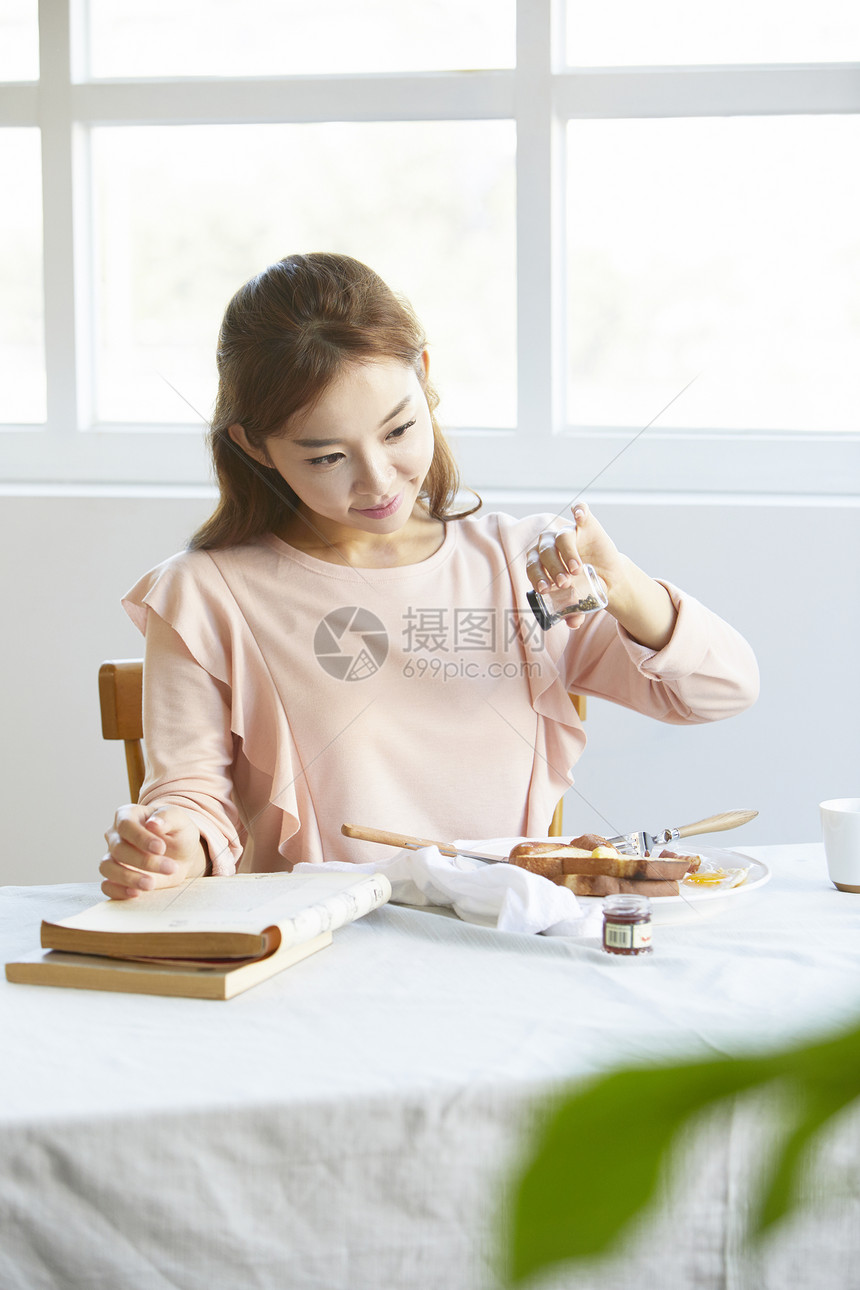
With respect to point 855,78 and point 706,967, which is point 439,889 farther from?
point 855,78

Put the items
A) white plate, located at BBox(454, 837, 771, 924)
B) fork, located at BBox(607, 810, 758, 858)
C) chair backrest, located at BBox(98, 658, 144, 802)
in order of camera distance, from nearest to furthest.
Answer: white plate, located at BBox(454, 837, 771, 924) < fork, located at BBox(607, 810, 758, 858) < chair backrest, located at BBox(98, 658, 144, 802)

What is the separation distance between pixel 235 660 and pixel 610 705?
87cm

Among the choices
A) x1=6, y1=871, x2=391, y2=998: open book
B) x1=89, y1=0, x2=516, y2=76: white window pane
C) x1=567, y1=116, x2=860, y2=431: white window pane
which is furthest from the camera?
x1=89, y1=0, x2=516, y2=76: white window pane

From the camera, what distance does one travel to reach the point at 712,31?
6.42 ft

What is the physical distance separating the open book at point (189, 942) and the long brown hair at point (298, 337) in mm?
481

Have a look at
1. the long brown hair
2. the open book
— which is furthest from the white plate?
the long brown hair

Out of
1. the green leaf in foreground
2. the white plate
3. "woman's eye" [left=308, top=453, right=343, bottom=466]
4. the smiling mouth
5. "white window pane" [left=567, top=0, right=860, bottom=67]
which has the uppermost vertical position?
"white window pane" [left=567, top=0, right=860, bottom=67]

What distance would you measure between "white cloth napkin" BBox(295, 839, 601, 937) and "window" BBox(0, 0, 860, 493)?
102cm

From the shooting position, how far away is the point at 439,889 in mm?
927

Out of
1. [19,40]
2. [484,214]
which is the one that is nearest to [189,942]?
[484,214]

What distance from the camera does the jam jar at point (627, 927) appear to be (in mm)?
812

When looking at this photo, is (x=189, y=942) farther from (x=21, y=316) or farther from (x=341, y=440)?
(x=21, y=316)

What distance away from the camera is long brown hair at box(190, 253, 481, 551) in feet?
3.65

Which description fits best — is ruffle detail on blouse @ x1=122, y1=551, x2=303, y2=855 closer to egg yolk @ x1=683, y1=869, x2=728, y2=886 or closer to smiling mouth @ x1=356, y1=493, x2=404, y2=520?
smiling mouth @ x1=356, y1=493, x2=404, y2=520
